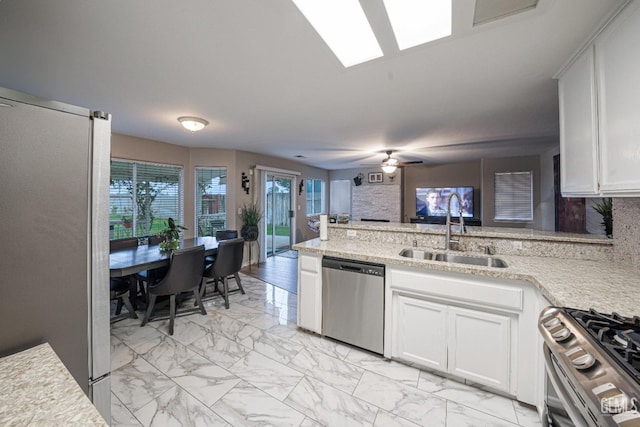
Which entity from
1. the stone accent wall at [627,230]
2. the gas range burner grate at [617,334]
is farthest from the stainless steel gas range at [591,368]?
the stone accent wall at [627,230]

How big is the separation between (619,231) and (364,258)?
5.85ft

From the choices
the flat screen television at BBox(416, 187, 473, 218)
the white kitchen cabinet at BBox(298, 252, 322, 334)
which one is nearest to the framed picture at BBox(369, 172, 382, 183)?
the flat screen television at BBox(416, 187, 473, 218)

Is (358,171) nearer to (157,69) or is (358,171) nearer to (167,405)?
(157,69)

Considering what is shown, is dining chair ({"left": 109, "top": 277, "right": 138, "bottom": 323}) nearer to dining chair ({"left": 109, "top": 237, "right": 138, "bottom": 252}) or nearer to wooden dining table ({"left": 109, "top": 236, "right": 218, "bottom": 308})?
wooden dining table ({"left": 109, "top": 236, "right": 218, "bottom": 308})

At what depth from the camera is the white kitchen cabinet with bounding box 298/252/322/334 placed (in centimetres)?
234

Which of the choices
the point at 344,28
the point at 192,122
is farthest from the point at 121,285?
the point at 344,28

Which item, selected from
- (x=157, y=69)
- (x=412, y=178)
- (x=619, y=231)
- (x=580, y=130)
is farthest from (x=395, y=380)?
(x=412, y=178)

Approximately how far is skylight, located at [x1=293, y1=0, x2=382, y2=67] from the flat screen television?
541 centimetres

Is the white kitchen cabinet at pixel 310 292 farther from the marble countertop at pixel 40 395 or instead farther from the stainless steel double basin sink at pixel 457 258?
the marble countertop at pixel 40 395

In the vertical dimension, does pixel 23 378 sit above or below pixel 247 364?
above

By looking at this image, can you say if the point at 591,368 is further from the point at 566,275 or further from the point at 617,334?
the point at 566,275

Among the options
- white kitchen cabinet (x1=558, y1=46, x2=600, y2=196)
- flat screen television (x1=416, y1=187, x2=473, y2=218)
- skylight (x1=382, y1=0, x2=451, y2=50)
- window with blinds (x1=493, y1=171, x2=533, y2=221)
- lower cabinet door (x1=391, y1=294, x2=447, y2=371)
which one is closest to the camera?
skylight (x1=382, y1=0, x2=451, y2=50)

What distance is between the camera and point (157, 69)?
1900 mm

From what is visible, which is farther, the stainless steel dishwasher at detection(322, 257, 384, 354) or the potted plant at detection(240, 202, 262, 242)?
the potted plant at detection(240, 202, 262, 242)
